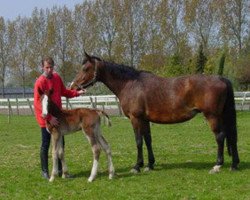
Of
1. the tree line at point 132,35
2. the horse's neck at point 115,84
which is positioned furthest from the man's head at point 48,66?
the tree line at point 132,35

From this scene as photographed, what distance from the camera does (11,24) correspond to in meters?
67.6

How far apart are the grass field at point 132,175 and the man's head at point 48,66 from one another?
2.04 m

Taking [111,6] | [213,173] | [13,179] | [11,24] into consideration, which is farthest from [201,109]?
[11,24]

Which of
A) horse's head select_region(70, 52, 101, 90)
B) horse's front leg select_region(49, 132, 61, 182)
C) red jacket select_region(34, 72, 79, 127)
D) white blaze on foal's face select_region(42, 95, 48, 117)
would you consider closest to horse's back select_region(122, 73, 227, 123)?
horse's head select_region(70, 52, 101, 90)

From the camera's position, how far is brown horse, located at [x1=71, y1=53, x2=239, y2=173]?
982cm

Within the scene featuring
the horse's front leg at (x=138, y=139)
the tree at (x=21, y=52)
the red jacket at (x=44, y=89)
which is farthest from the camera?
the tree at (x=21, y=52)

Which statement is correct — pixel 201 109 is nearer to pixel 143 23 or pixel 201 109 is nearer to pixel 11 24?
pixel 143 23

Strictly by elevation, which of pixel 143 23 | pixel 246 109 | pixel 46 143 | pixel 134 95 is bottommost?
pixel 246 109

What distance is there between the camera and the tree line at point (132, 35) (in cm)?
5481

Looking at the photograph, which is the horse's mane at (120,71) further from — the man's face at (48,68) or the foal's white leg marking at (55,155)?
the foal's white leg marking at (55,155)

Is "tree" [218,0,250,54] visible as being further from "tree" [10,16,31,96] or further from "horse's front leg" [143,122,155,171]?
"horse's front leg" [143,122,155,171]

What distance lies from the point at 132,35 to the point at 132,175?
4862 cm

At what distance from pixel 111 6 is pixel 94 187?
53264 mm

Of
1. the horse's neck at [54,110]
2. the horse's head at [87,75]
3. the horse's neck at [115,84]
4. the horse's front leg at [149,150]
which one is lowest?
the horse's front leg at [149,150]
